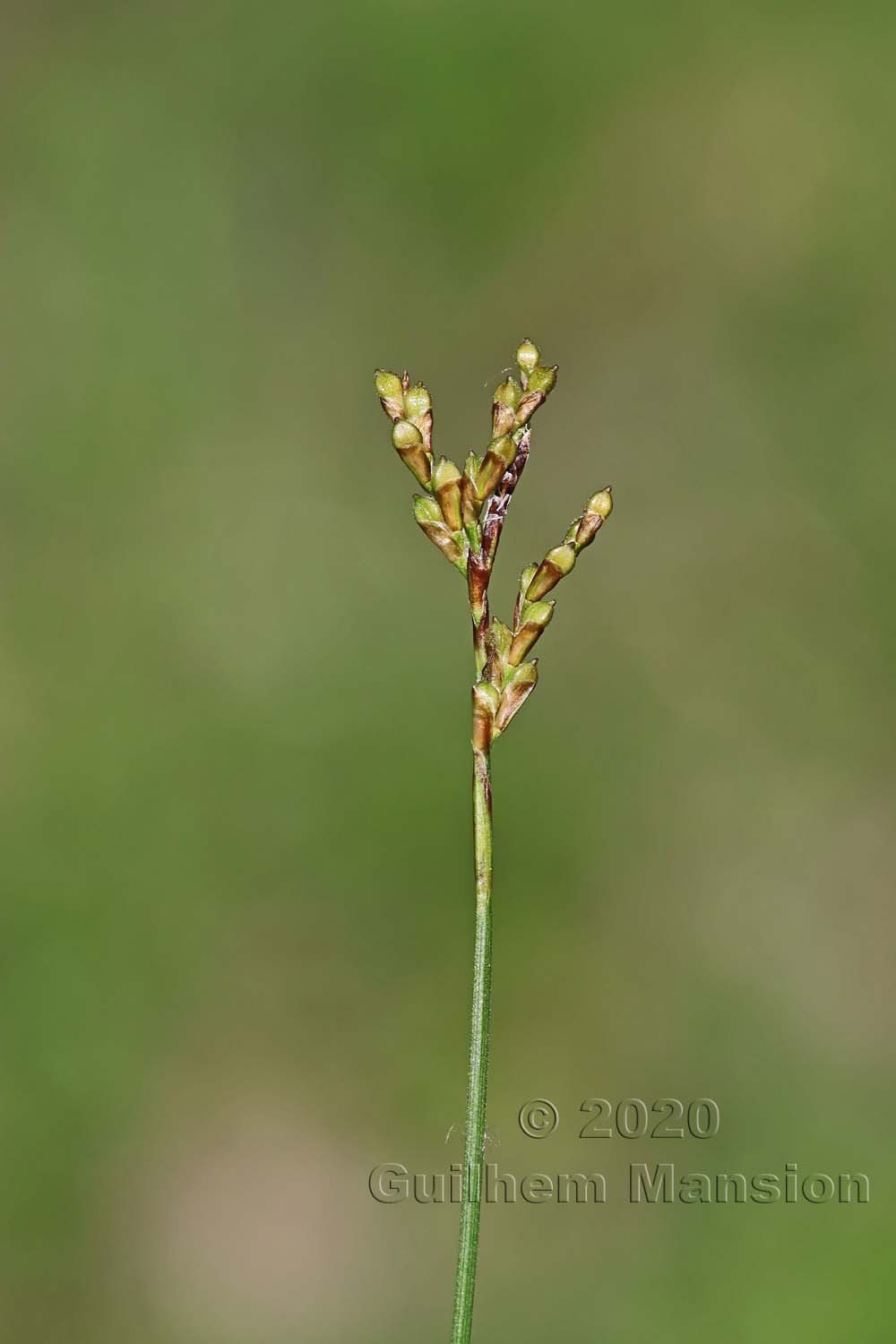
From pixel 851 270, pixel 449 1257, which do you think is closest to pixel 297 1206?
pixel 449 1257

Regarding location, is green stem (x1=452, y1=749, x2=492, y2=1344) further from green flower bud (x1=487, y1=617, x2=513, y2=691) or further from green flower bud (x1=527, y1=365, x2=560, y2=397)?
green flower bud (x1=527, y1=365, x2=560, y2=397)

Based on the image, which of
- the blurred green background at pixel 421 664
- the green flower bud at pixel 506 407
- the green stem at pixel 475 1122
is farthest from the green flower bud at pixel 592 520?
the blurred green background at pixel 421 664

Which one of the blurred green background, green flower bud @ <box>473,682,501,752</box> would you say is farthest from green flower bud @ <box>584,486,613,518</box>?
the blurred green background

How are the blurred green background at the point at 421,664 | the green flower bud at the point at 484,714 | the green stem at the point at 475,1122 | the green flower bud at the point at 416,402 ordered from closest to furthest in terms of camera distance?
the green stem at the point at 475,1122 < the green flower bud at the point at 484,714 < the green flower bud at the point at 416,402 < the blurred green background at the point at 421,664

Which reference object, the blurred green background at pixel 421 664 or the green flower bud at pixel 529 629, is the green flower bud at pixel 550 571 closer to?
the green flower bud at pixel 529 629

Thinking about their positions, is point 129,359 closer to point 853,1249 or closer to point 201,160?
point 201,160

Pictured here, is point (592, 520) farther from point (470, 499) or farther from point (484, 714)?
point (484, 714)
